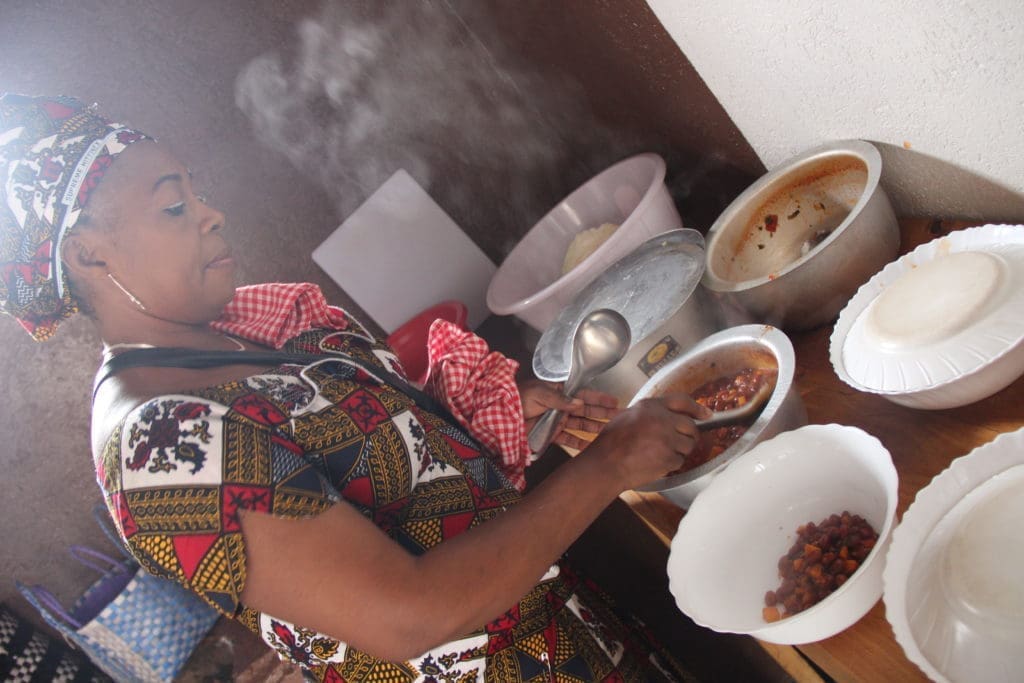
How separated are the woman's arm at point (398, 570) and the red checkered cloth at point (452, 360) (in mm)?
492

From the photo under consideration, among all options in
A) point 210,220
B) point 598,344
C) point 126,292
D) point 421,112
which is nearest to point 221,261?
point 210,220

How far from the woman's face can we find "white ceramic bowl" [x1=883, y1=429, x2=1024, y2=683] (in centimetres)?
142

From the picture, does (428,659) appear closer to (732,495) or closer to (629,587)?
(732,495)

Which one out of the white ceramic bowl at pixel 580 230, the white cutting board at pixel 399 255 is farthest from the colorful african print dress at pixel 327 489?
the white cutting board at pixel 399 255

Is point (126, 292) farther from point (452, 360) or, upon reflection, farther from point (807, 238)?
point (807, 238)

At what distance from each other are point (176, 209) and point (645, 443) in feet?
3.59

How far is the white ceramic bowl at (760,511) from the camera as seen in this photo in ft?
4.61

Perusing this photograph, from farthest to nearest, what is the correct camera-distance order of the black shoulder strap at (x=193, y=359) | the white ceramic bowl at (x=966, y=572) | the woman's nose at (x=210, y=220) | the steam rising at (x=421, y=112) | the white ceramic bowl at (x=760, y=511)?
the steam rising at (x=421, y=112)
the woman's nose at (x=210, y=220)
the black shoulder strap at (x=193, y=359)
the white ceramic bowl at (x=760, y=511)
the white ceramic bowl at (x=966, y=572)

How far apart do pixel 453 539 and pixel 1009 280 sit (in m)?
1.07

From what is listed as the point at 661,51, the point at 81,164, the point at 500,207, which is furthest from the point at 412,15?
the point at 81,164

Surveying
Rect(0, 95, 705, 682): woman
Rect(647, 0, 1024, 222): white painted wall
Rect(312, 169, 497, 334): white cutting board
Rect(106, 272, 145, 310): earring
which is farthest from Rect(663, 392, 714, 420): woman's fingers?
Rect(312, 169, 497, 334): white cutting board

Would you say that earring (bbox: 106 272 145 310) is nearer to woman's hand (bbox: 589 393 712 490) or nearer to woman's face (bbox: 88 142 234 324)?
woman's face (bbox: 88 142 234 324)

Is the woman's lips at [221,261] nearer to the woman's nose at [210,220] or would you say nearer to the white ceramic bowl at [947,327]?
the woman's nose at [210,220]

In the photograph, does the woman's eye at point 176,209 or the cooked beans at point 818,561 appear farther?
the woman's eye at point 176,209
